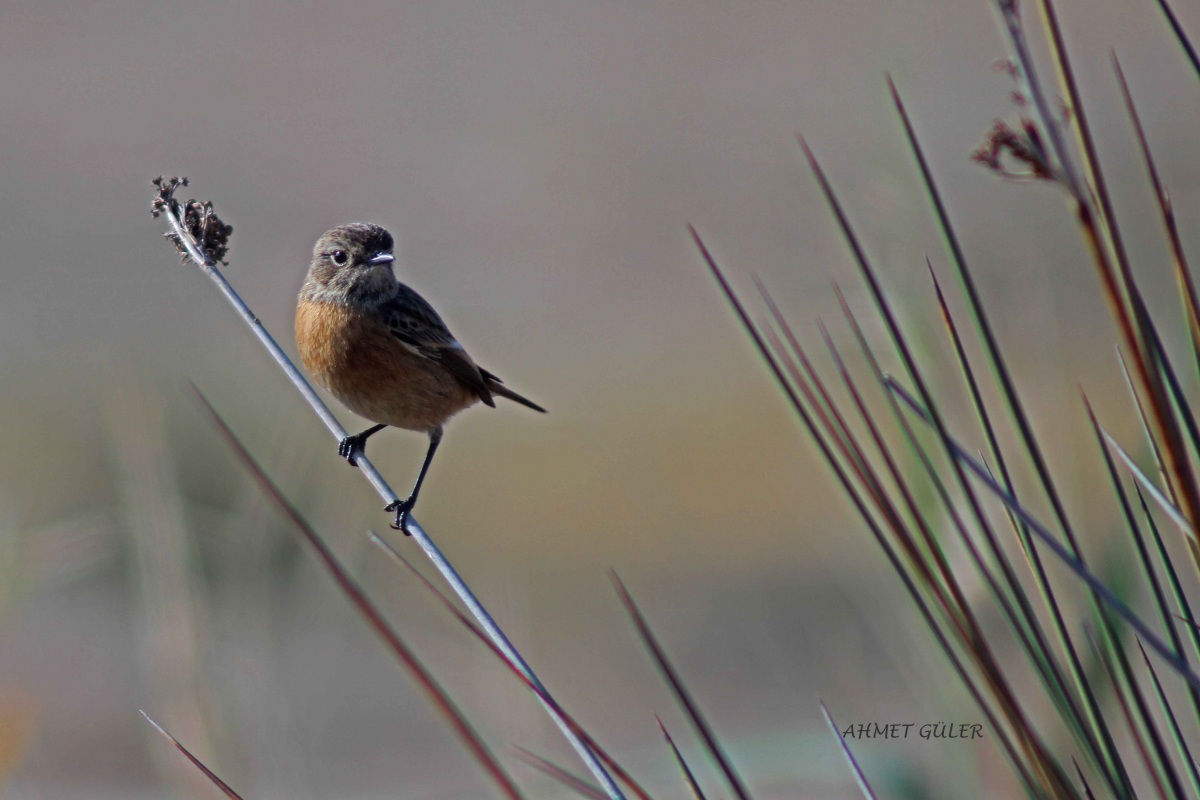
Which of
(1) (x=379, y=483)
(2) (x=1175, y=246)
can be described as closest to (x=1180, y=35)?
(2) (x=1175, y=246)

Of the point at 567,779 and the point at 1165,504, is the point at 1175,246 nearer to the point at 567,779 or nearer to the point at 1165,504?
the point at 1165,504

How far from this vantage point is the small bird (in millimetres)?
4789

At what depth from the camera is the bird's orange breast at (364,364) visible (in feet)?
15.6

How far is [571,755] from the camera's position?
7652mm

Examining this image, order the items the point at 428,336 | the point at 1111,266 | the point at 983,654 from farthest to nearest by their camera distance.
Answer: the point at 428,336, the point at 983,654, the point at 1111,266

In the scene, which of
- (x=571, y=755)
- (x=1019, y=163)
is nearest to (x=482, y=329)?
(x=571, y=755)

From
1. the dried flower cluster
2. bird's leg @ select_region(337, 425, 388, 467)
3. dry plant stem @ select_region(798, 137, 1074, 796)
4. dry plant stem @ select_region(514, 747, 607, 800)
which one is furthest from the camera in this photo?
bird's leg @ select_region(337, 425, 388, 467)

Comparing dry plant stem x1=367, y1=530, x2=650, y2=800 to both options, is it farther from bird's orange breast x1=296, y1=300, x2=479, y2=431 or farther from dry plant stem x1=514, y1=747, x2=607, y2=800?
bird's orange breast x1=296, y1=300, x2=479, y2=431

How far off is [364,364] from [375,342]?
11 cm

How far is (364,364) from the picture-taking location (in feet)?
15.7

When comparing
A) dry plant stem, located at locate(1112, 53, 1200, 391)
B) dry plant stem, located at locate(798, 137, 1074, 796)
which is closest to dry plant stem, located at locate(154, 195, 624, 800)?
dry plant stem, located at locate(798, 137, 1074, 796)

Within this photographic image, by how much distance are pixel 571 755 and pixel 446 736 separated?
11.1ft

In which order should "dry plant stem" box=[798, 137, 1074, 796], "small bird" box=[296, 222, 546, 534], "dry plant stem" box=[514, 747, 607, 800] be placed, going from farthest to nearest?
"small bird" box=[296, 222, 546, 534], "dry plant stem" box=[514, 747, 607, 800], "dry plant stem" box=[798, 137, 1074, 796]

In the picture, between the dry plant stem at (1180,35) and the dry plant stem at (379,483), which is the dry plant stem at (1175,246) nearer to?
the dry plant stem at (1180,35)
